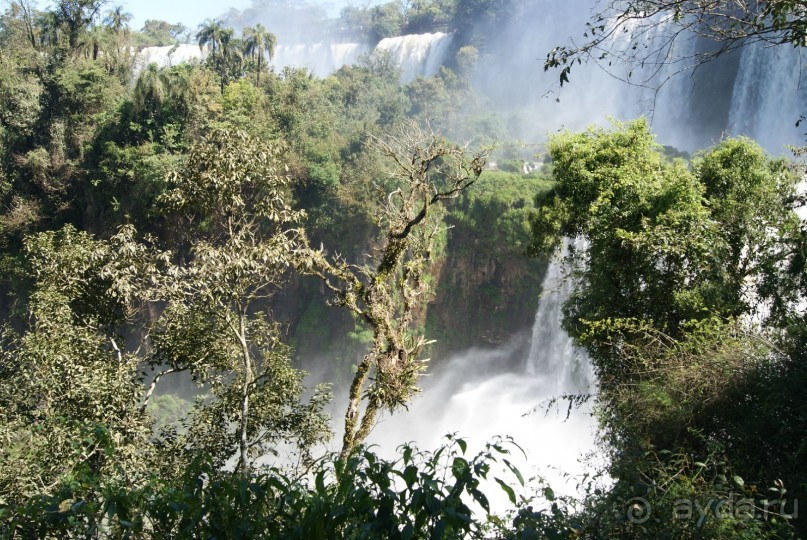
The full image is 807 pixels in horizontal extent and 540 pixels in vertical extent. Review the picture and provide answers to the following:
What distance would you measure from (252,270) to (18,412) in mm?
2380

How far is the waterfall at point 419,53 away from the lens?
45125mm

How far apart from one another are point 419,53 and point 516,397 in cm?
3208

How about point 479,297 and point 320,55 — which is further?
point 320,55

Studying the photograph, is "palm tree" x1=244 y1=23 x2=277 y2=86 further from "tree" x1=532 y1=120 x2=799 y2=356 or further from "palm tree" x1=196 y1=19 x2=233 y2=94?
"tree" x1=532 y1=120 x2=799 y2=356

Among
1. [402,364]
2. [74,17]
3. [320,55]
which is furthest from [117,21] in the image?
[320,55]

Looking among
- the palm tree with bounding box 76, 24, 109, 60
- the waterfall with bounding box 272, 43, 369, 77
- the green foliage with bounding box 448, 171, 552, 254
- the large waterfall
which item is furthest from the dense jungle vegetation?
the waterfall with bounding box 272, 43, 369, 77

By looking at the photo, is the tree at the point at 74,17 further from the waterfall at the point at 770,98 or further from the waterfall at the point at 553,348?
the waterfall at the point at 770,98

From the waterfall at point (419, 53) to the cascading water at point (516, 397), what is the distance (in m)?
26.7

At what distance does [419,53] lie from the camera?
153ft

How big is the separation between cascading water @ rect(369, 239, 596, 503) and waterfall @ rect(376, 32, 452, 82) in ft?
87.7

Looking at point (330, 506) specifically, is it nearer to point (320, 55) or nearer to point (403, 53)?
point (403, 53)

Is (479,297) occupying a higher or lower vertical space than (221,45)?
lower

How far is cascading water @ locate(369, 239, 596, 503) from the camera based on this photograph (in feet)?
53.6

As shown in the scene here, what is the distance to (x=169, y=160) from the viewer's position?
57.7 ft
